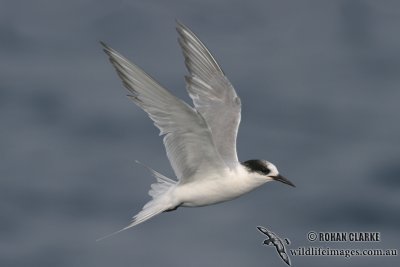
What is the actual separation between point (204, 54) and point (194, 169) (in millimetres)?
2046

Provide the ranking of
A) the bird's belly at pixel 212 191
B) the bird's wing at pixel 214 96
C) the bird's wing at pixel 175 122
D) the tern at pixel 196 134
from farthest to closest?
1. the bird's wing at pixel 214 96
2. the bird's belly at pixel 212 191
3. the tern at pixel 196 134
4. the bird's wing at pixel 175 122

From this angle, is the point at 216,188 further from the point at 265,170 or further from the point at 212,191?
the point at 265,170

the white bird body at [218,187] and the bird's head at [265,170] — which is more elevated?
the bird's head at [265,170]

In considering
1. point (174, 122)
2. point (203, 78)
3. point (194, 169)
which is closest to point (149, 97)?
point (174, 122)

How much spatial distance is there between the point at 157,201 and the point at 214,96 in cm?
223

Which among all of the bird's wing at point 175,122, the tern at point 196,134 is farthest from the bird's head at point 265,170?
the bird's wing at point 175,122

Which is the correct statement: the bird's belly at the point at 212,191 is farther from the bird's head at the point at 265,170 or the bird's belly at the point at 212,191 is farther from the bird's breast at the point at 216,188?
the bird's head at the point at 265,170

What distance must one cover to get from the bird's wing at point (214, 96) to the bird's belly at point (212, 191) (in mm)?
630

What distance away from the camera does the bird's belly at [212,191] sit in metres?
13.0

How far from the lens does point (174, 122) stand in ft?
40.1

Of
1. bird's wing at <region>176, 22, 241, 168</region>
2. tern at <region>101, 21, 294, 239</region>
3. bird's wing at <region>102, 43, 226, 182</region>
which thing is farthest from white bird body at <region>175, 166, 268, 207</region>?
bird's wing at <region>176, 22, 241, 168</region>

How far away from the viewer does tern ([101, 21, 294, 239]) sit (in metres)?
11.7

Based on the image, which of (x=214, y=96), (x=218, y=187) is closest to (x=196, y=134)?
(x=218, y=187)

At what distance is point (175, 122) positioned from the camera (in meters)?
12.2
